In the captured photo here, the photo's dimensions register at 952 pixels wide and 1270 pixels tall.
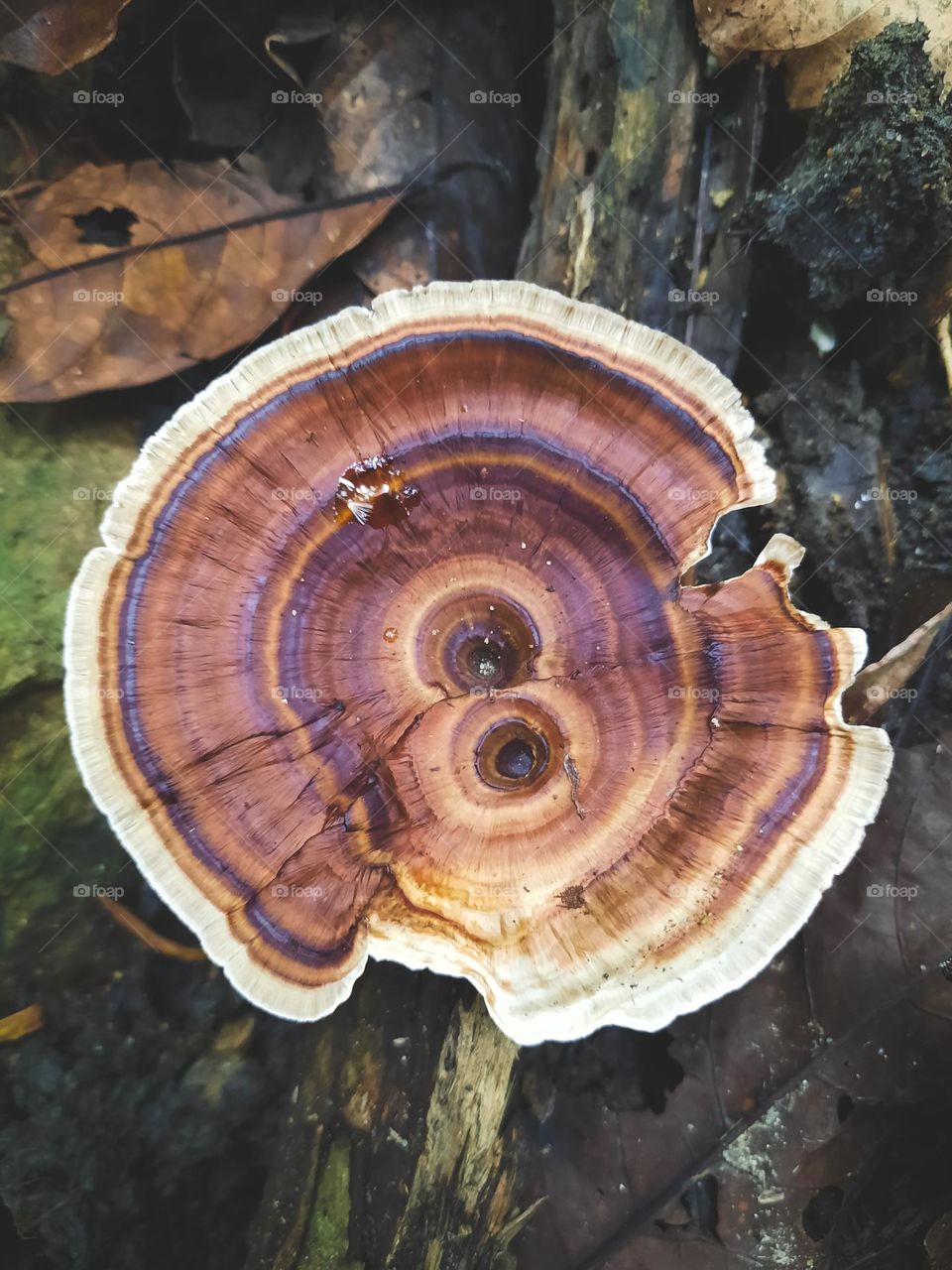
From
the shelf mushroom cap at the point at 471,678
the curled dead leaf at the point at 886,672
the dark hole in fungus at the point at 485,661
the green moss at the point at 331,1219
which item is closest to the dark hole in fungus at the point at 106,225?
the shelf mushroom cap at the point at 471,678

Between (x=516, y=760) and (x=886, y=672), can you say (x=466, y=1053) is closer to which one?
(x=516, y=760)

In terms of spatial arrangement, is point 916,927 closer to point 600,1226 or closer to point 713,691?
point 713,691

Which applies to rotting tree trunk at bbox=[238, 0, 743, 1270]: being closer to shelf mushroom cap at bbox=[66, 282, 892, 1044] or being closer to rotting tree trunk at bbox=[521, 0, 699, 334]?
rotting tree trunk at bbox=[521, 0, 699, 334]

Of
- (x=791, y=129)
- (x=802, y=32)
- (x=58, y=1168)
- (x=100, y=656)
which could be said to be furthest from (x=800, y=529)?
(x=58, y=1168)

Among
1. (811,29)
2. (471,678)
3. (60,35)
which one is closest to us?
(471,678)

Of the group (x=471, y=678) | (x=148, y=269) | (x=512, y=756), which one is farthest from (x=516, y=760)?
(x=148, y=269)
